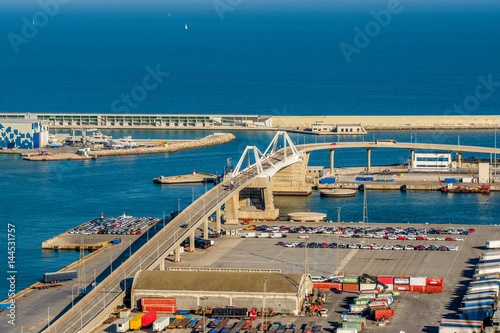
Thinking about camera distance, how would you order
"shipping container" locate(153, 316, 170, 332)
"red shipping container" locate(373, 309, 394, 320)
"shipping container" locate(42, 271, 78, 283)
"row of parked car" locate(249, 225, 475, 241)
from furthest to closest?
"row of parked car" locate(249, 225, 475, 241), "shipping container" locate(42, 271, 78, 283), "red shipping container" locate(373, 309, 394, 320), "shipping container" locate(153, 316, 170, 332)

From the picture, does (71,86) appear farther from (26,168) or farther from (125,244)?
(125,244)

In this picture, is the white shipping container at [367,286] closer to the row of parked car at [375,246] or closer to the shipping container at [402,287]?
the shipping container at [402,287]

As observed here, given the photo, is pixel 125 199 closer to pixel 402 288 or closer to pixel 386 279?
pixel 386 279

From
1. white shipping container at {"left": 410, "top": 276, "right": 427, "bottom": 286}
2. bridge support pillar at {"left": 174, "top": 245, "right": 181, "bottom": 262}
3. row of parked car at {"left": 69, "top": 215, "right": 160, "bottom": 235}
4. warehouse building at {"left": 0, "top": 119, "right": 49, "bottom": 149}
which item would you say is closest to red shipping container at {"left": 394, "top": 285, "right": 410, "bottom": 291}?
white shipping container at {"left": 410, "top": 276, "right": 427, "bottom": 286}

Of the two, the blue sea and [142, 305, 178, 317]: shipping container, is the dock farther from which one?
[142, 305, 178, 317]: shipping container

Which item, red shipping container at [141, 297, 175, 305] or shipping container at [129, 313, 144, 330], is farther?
red shipping container at [141, 297, 175, 305]

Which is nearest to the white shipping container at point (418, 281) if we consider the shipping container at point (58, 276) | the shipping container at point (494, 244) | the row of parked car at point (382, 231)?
the shipping container at point (494, 244)
